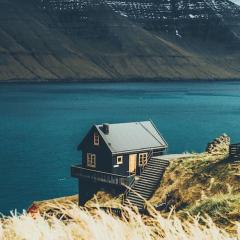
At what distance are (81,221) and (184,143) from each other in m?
115

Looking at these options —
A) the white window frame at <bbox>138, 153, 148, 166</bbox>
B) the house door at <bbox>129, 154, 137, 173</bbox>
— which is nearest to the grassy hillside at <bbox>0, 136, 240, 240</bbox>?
the house door at <bbox>129, 154, 137, 173</bbox>

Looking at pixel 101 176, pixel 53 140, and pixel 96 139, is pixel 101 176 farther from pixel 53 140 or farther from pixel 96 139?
pixel 53 140

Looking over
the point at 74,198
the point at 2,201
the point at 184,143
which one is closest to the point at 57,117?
the point at 184,143

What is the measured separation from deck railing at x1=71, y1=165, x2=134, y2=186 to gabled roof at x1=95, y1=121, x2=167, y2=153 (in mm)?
2461

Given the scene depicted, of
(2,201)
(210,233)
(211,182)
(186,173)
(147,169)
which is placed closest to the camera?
(210,233)

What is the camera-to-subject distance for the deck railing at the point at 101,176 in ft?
144

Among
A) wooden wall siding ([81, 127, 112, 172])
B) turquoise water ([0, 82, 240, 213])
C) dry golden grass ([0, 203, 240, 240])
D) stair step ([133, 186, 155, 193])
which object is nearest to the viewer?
dry golden grass ([0, 203, 240, 240])

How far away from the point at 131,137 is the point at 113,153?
3049 millimetres

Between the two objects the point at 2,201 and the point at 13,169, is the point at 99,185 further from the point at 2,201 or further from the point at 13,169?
the point at 13,169

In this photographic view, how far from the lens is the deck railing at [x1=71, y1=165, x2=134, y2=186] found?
144ft

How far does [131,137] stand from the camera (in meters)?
50.2

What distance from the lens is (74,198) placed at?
53.5 metres

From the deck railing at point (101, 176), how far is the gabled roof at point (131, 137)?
246 cm

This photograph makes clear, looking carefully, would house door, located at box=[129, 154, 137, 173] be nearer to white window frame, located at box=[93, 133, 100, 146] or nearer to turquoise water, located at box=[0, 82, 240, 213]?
white window frame, located at box=[93, 133, 100, 146]
